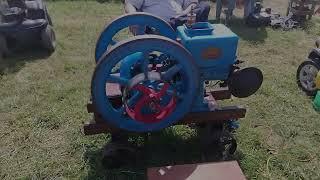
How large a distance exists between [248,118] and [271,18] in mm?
3927

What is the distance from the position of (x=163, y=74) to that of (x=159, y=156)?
993 mm

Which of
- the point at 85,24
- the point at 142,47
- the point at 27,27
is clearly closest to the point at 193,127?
the point at 142,47

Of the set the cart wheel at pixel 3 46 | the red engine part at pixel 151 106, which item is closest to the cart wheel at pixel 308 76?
the red engine part at pixel 151 106

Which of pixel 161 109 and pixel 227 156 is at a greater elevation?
pixel 161 109

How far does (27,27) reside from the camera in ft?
18.1

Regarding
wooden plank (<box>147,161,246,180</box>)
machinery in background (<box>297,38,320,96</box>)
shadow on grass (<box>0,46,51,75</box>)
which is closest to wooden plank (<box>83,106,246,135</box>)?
wooden plank (<box>147,161,246,180</box>)

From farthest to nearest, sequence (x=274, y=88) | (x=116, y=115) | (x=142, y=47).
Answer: (x=274, y=88), (x=116, y=115), (x=142, y=47)

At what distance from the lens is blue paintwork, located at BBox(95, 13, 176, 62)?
3312 mm

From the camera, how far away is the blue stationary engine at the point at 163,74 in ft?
9.02

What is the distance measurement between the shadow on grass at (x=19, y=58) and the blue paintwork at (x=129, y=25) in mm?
2407

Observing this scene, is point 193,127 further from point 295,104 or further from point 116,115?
point 295,104

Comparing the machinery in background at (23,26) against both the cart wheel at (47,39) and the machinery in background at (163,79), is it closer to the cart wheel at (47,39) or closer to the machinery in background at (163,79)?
the cart wheel at (47,39)

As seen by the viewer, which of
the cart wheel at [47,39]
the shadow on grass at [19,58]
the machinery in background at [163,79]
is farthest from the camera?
the cart wheel at [47,39]

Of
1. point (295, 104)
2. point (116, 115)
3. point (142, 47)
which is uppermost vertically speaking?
point (142, 47)
